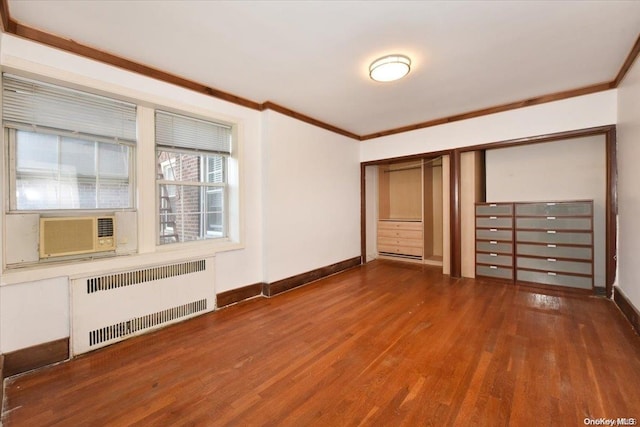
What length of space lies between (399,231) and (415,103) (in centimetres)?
262

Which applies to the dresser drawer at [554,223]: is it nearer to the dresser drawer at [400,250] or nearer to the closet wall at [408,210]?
the closet wall at [408,210]

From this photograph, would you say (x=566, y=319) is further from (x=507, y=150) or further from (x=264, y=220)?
(x=264, y=220)

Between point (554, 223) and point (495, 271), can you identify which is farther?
point (495, 271)

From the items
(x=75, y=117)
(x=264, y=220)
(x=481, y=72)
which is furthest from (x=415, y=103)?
(x=75, y=117)

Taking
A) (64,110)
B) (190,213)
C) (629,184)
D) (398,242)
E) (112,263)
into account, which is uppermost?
(64,110)

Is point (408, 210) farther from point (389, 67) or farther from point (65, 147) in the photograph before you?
point (65, 147)

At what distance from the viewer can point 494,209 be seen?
13.0 ft

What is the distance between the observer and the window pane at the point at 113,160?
2.42m

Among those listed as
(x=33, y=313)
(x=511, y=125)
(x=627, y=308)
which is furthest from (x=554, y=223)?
(x=33, y=313)

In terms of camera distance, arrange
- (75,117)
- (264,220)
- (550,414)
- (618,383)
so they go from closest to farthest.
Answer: (550,414)
(618,383)
(75,117)
(264,220)

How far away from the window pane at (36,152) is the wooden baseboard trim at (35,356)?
1349 mm

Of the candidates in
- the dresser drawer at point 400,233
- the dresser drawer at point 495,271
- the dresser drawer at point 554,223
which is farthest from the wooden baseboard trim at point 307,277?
the dresser drawer at point 554,223

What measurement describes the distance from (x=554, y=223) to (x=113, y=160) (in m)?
5.19

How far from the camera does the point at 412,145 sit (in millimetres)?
4602
